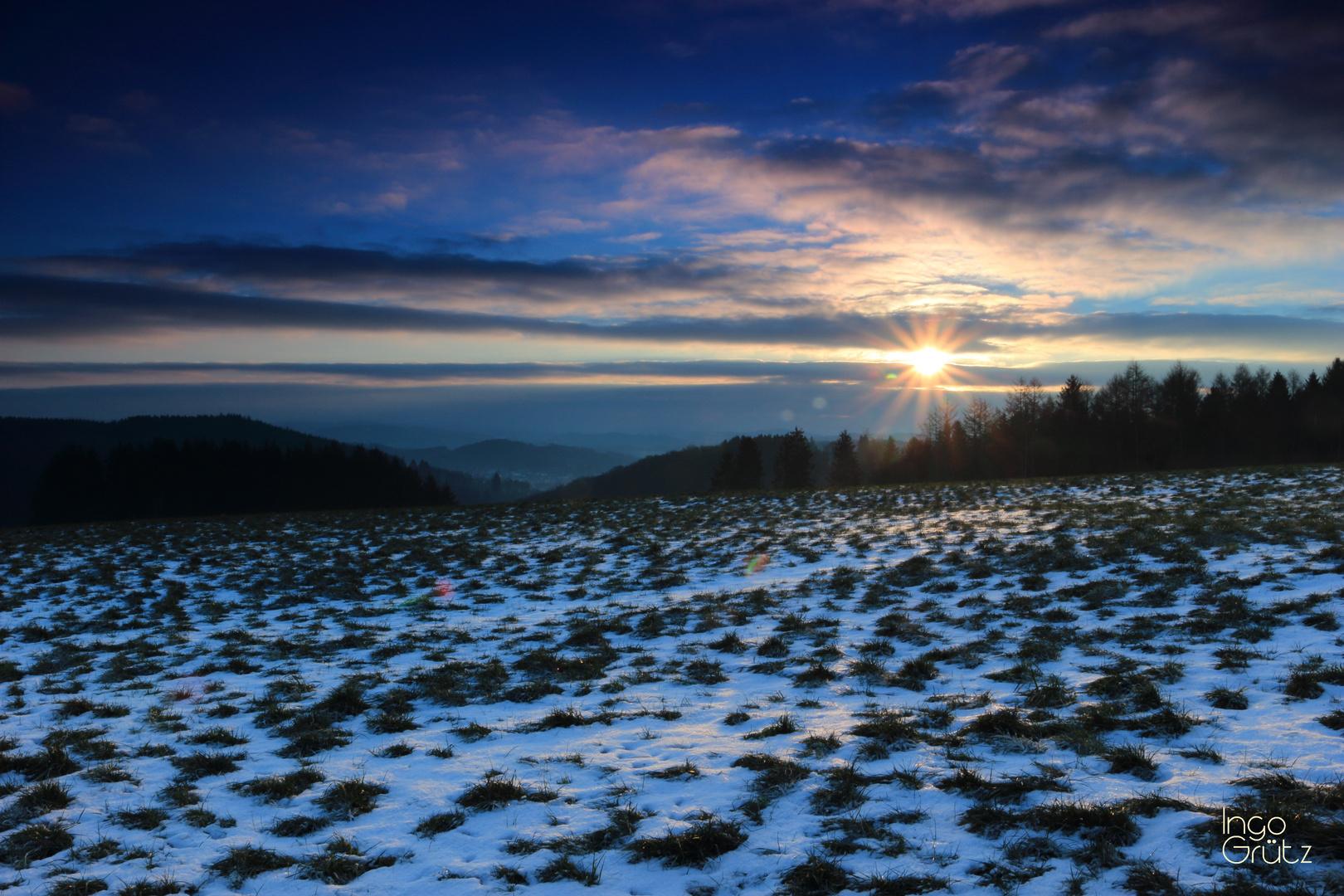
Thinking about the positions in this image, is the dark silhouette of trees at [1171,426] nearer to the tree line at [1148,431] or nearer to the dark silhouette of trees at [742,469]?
the tree line at [1148,431]

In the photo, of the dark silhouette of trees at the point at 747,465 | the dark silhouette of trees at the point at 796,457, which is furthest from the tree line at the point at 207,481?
the dark silhouette of trees at the point at 796,457

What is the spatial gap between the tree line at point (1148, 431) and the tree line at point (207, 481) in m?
47.9

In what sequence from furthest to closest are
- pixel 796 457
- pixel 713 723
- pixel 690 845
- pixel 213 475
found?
1. pixel 213 475
2. pixel 796 457
3. pixel 713 723
4. pixel 690 845

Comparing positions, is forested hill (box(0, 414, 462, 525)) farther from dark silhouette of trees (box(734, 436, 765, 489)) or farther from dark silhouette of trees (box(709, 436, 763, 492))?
dark silhouette of trees (box(734, 436, 765, 489))

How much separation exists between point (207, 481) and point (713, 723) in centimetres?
9293

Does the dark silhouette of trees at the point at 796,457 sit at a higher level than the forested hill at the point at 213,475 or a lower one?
higher

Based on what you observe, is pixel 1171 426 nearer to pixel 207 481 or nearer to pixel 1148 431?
pixel 1148 431

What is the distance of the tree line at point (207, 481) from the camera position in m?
73.7

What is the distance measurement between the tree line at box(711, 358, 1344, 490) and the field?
5628 centimetres

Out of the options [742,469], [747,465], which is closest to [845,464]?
[747,465]

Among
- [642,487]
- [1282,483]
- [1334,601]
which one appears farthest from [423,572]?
[642,487]

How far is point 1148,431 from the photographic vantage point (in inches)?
2749

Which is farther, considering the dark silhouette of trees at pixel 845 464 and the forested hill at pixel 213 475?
the dark silhouette of trees at pixel 845 464

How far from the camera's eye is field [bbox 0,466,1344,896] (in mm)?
4441
